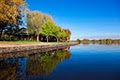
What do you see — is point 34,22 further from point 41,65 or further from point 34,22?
point 41,65

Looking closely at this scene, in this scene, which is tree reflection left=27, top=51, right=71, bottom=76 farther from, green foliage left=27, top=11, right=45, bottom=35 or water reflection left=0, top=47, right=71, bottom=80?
green foliage left=27, top=11, right=45, bottom=35

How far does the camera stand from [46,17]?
83.6m

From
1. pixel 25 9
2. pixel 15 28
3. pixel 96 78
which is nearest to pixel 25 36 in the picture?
pixel 15 28

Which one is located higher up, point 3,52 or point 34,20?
point 34,20

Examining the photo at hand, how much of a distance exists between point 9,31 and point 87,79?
163 feet

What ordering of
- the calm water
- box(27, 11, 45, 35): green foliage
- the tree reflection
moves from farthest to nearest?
1. box(27, 11, 45, 35): green foliage
2. the tree reflection
3. the calm water

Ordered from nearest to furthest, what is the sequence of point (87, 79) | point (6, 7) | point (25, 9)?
point (87, 79)
point (6, 7)
point (25, 9)

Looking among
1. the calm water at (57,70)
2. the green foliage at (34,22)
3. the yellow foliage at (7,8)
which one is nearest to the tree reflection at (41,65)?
the calm water at (57,70)

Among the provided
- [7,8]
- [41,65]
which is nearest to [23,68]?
[41,65]

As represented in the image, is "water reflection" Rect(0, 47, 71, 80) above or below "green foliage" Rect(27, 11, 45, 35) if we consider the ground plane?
below

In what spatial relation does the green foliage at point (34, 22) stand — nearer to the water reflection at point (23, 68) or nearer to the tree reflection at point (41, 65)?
the tree reflection at point (41, 65)

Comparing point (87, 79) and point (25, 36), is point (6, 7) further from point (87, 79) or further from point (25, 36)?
point (25, 36)

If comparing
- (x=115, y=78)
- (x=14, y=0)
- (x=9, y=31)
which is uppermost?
(x=14, y=0)

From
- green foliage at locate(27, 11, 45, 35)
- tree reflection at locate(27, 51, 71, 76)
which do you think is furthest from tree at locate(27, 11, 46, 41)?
tree reflection at locate(27, 51, 71, 76)
